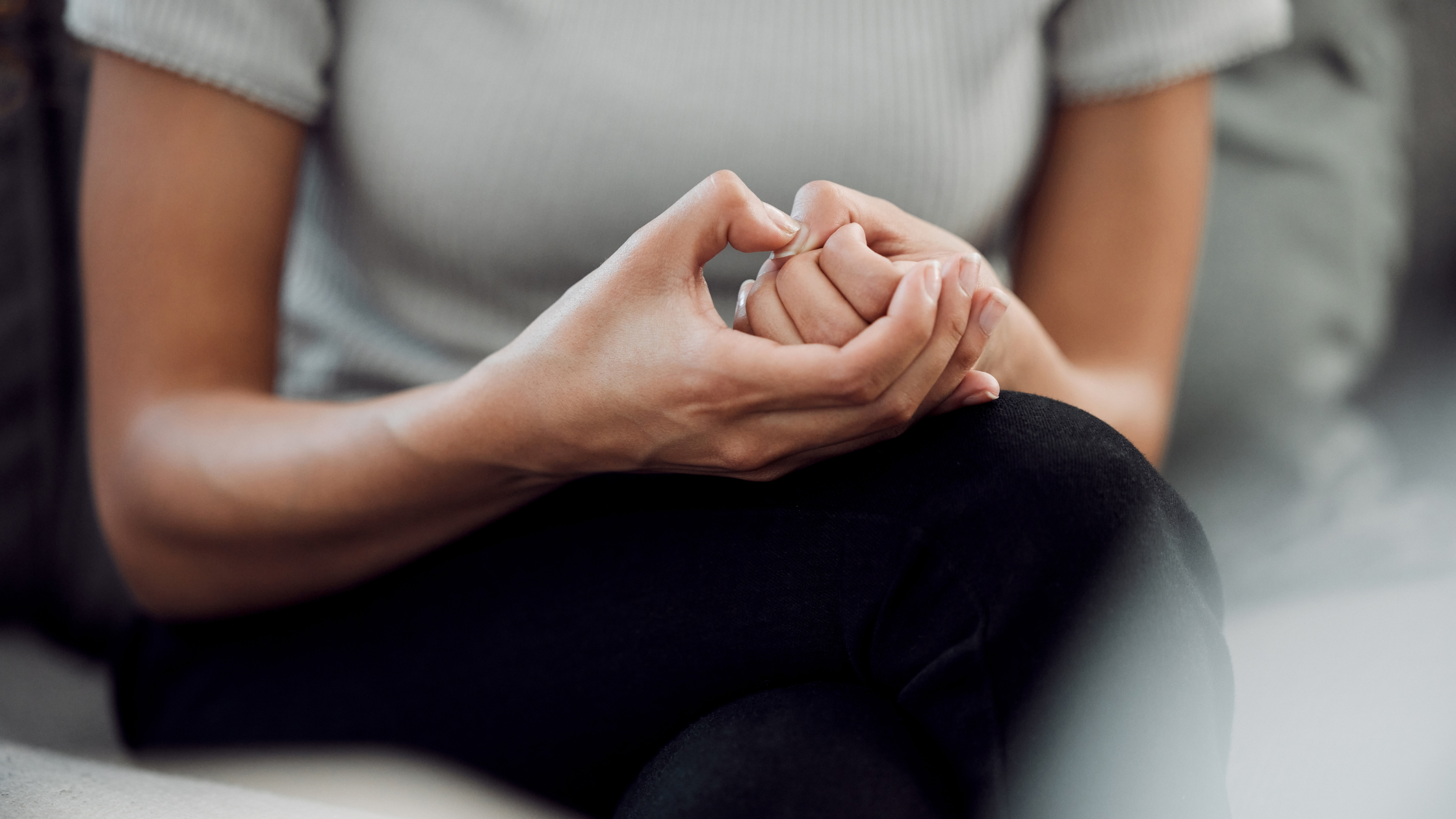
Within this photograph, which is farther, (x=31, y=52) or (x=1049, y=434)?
(x=31, y=52)

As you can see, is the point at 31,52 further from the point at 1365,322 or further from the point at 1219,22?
the point at 1365,322

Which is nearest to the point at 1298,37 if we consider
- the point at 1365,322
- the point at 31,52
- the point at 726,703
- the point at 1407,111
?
the point at 1407,111

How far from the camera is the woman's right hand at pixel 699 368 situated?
36 centimetres

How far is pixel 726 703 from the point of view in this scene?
0.43m

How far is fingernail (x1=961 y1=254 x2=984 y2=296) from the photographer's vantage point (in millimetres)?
370

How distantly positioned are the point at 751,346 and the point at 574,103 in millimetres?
253

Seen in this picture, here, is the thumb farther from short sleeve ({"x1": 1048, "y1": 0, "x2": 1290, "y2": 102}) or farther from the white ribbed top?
short sleeve ({"x1": 1048, "y1": 0, "x2": 1290, "y2": 102})

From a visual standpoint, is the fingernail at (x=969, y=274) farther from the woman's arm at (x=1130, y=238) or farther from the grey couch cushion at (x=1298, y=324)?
the grey couch cushion at (x=1298, y=324)

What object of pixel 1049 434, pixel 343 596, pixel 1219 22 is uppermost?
pixel 1219 22

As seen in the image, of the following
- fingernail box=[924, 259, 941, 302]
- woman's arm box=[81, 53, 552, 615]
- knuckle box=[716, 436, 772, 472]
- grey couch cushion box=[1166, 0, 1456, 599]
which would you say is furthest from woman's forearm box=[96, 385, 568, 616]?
grey couch cushion box=[1166, 0, 1456, 599]

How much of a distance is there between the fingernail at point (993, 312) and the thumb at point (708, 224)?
85mm

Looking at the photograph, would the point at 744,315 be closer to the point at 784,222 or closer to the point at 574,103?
the point at 784,222

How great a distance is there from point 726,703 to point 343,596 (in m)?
0.26

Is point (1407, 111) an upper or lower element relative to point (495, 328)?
upper
